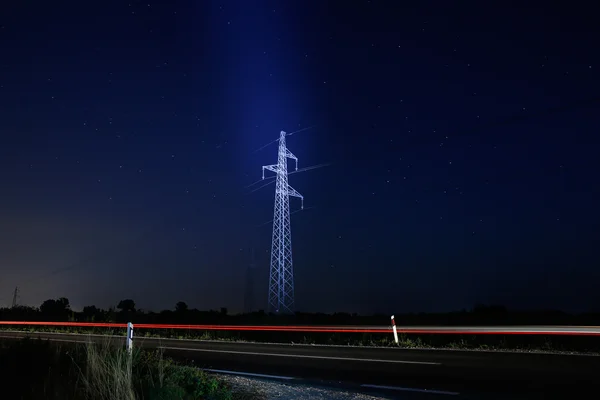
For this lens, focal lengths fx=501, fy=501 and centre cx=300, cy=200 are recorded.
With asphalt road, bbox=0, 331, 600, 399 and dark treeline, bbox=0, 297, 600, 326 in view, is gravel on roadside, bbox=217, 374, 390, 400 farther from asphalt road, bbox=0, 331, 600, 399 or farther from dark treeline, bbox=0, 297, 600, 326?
dark treeline, bbox=0, 297, 600, 326

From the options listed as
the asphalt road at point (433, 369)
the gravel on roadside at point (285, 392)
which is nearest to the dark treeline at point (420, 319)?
the asphalt road at point (433, 369)

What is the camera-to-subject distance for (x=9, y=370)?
932 cm

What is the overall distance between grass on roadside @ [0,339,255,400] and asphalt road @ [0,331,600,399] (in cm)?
118

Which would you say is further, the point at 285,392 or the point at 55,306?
the point at 55,306

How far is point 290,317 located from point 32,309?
39972 millimetres

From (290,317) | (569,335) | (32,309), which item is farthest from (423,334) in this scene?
(32,309)

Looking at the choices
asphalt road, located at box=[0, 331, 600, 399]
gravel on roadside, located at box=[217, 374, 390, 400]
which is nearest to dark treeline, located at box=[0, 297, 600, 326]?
asphalt road, located at box=[0, 331, 600, 399]

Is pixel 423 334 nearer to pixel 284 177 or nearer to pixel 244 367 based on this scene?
pixel 244 367

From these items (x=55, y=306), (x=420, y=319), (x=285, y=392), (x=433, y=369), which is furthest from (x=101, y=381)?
(x=55, y=306)

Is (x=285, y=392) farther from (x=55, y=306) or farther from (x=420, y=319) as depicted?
(x=55, y=306)

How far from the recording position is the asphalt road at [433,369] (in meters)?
8.80

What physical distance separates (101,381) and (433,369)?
7.16m

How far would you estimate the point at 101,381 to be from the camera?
24.5 feet

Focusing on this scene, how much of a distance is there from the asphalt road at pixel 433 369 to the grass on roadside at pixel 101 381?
118 cm
